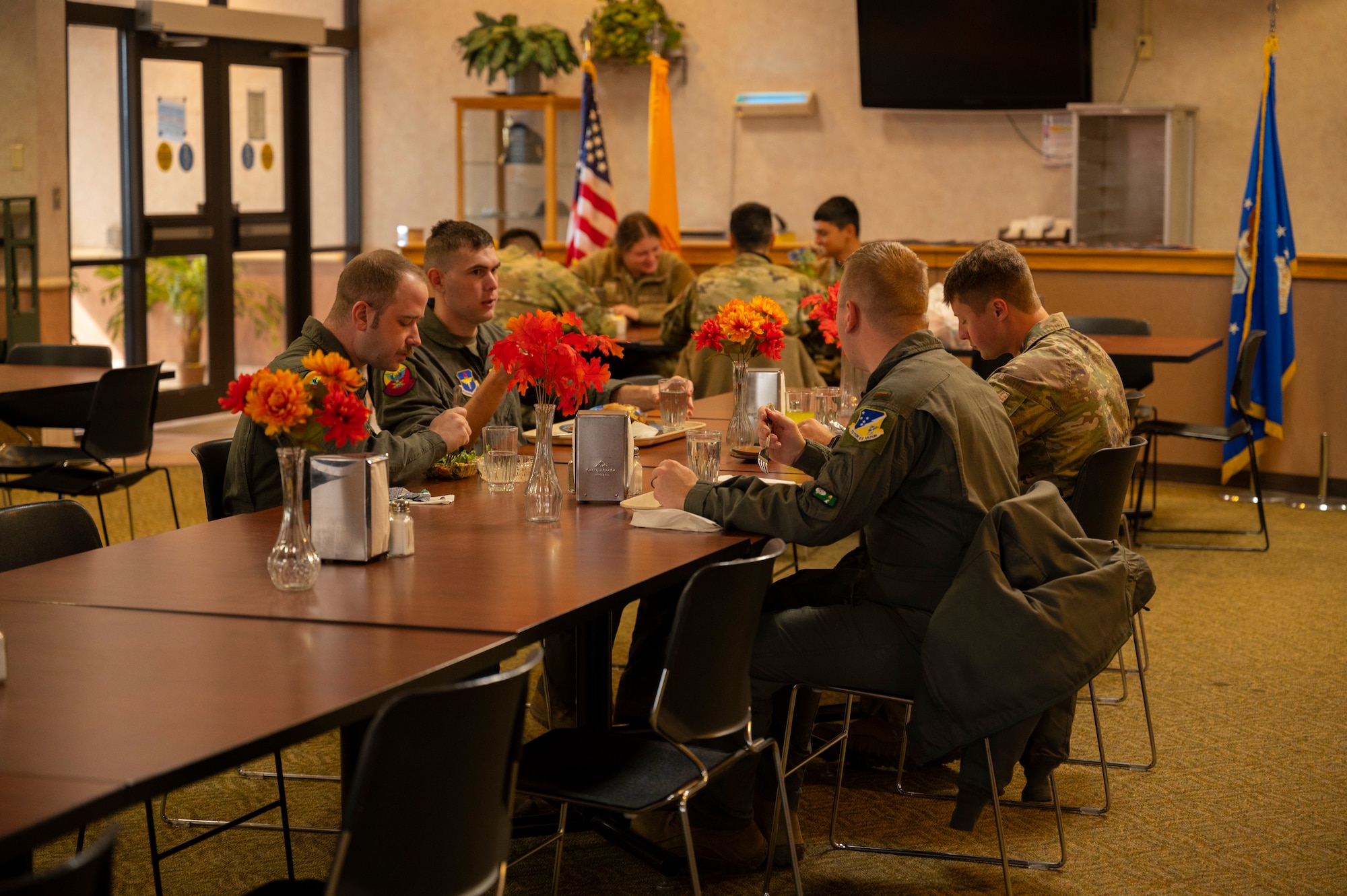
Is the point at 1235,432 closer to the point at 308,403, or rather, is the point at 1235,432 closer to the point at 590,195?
the point at 590,195

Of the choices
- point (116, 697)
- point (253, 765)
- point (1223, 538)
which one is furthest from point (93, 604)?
Answer: point (1223, 538)

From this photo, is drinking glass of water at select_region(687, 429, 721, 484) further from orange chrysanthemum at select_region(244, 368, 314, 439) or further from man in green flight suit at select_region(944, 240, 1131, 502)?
orange chrysanthemum at select_region(244, 368, 314, 439)

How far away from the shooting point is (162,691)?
6.03ft

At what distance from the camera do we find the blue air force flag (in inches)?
287

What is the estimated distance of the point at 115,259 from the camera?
360 inches

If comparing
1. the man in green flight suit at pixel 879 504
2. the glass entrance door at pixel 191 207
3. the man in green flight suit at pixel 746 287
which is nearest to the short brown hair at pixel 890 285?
the man in green flight suit at pixel 879 504

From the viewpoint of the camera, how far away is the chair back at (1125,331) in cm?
681

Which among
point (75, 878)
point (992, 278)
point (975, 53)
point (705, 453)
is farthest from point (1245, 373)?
point (75, 878)

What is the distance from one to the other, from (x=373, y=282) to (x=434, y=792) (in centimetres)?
180

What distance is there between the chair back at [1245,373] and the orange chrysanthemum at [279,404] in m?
5.24

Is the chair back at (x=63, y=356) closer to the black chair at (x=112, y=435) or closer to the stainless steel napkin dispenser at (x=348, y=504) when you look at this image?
the black chair at (x=112, y=435)

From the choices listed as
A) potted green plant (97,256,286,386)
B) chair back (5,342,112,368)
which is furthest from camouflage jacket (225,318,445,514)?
potted green plant (97,256,286,386)

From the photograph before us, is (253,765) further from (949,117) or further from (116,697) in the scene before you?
(949,117)

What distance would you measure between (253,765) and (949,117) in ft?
23.3
